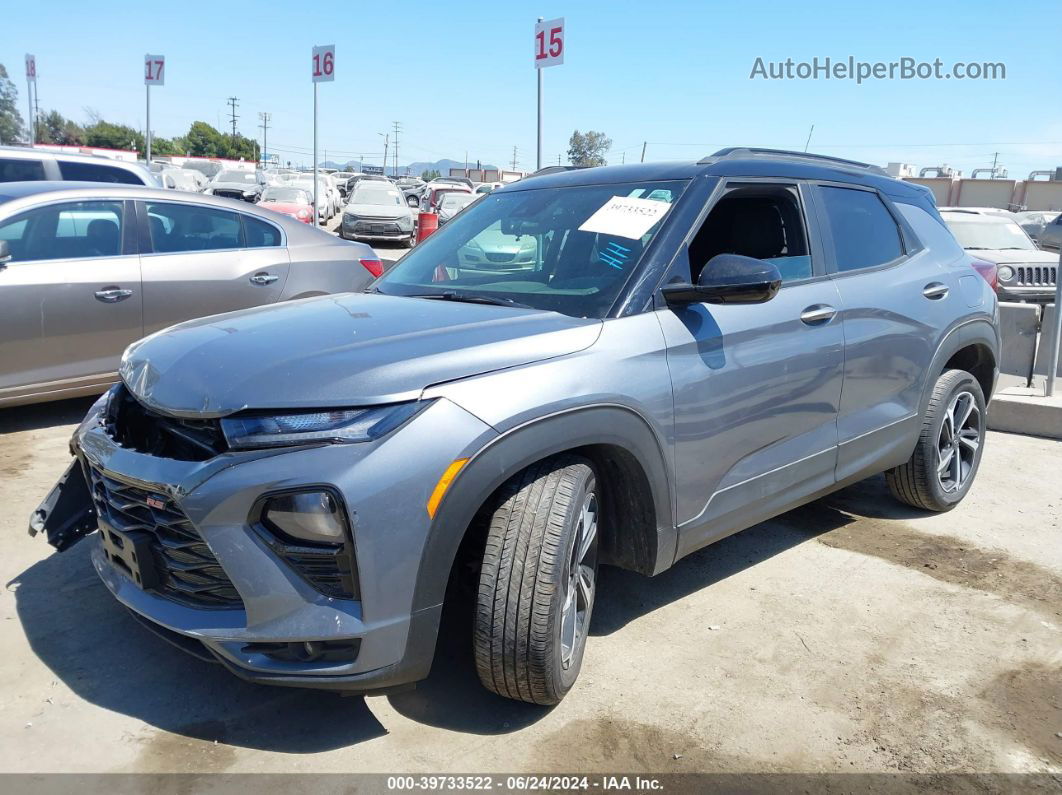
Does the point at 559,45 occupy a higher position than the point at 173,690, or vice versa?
the point at 559,45

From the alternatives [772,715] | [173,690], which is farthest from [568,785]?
[173,690]

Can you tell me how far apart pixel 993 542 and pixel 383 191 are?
67.3ft

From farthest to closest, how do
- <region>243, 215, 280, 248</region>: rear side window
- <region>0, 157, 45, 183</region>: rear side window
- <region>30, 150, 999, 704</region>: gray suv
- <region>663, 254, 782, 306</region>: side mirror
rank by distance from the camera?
<region>0, 157, 45, 183</region>: rear side window, <region>243, 215, 280, 248</region>: rear side window, <region>663, 254, 782, 306</region>: side mirror, <region>30, 150, 999, 704</region>: gray suv

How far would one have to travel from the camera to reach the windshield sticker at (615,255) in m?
3.28

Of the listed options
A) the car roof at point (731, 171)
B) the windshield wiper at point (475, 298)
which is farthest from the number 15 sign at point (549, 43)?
the windshield wiper at point (475, 298)

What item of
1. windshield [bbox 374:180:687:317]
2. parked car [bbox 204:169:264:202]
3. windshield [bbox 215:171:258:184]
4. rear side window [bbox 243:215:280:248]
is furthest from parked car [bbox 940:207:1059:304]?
windshield [bbox 215:171:258:184]

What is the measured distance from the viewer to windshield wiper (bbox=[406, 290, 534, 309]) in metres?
3.21

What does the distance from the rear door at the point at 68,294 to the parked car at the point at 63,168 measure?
3.70 meters

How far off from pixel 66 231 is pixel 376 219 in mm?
16031

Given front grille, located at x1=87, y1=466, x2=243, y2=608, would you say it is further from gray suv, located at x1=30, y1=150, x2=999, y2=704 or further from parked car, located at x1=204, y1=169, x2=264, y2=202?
parked car, located at x1=204, y1=169, x2=264, y2=202

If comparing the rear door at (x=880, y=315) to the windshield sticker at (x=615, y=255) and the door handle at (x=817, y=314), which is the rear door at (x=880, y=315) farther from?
the windshield sticker at (x=615, y=255)

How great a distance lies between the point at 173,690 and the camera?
118 inches

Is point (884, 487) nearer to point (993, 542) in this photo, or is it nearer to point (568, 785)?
point (993, 542)

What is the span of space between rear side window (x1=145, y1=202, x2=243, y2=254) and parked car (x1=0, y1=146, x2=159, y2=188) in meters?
3.43
